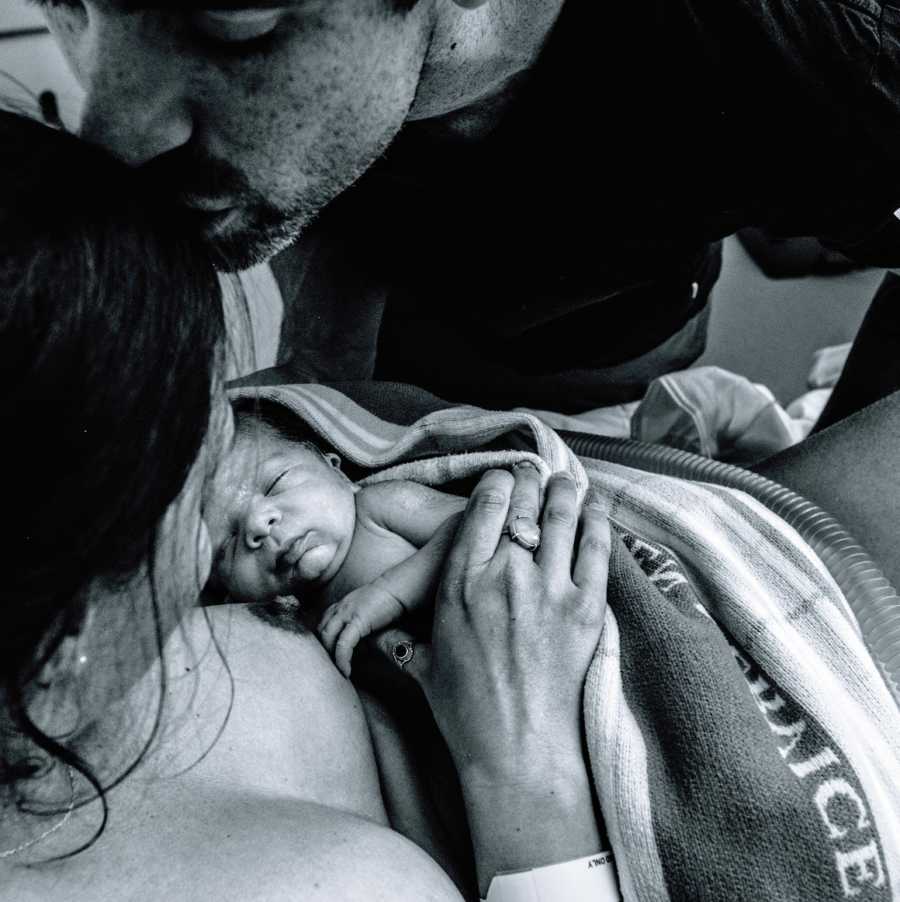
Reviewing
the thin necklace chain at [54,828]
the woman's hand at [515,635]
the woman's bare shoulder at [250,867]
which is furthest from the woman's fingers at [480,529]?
the thin necklace chain at [54,828]

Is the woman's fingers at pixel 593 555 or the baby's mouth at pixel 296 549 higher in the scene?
the woman's fingers at pixel 593 555

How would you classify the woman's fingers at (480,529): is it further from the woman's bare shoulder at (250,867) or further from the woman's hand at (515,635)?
the woman's bare shoulder at (250,867)

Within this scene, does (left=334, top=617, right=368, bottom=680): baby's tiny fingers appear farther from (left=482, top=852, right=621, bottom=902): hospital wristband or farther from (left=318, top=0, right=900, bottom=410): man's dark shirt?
(left=318, top=0, right=900, bottom=410): man's dark shirt

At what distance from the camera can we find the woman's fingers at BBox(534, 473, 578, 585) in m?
0.74

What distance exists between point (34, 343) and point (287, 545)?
418mm

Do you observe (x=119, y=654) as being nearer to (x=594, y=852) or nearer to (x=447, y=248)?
(x=594, y=852)

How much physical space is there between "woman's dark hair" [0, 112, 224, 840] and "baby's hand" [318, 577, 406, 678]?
0.24 m

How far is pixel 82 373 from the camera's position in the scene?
505 millimetres

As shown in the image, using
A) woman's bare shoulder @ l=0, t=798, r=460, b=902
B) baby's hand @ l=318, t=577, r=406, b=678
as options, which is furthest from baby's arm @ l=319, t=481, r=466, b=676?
woman's bare shoulder @ l=0, t=798, r=460, b=902

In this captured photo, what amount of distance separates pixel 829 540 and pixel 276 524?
57cm

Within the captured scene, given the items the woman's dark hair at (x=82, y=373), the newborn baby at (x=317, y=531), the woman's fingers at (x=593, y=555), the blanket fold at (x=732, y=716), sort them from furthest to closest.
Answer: the newborn baby at (x=317, y=531), the woman's fingers at (x=593, y=555), the blanket fold at (x=732, y=716), the woman's dark hair at (x=82, y=373)

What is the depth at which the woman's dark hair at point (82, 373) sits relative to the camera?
0.49 m

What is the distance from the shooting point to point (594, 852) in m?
0.64

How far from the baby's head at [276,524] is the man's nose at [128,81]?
311 mm
